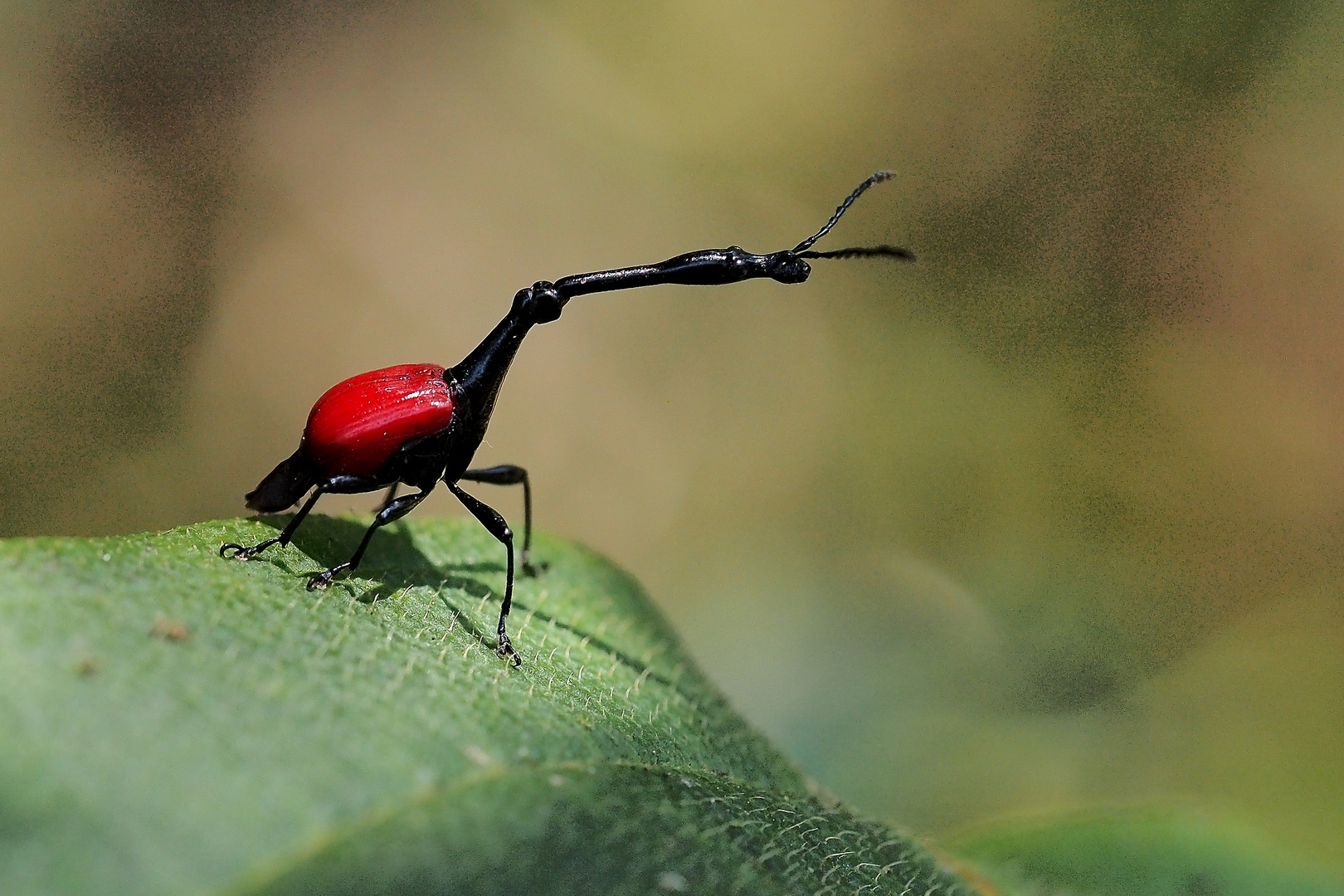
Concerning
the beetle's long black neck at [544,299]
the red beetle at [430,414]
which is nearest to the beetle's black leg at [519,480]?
the red beetle at [430,414]

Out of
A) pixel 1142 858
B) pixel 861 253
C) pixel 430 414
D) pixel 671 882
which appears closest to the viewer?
pixel 671 882

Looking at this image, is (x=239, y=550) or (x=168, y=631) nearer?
(x=168, y=631)

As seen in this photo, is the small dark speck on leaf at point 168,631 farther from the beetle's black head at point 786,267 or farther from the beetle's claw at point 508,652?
the beetle's black head at point 786,267

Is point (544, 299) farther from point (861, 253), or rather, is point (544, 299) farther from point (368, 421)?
point (861, 253)

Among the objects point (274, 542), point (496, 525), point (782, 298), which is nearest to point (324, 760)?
point (274, 542)

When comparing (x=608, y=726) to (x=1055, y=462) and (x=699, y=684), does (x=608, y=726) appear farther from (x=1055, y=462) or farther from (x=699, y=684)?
(x=1055, y=462)

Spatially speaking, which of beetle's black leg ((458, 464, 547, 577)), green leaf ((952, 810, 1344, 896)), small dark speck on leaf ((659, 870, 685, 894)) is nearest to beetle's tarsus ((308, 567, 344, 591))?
beetle's black leg ((458, 464, 547, 577))

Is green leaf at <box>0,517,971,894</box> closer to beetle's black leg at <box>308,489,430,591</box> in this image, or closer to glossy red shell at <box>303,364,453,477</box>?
beetle's black leg at <box>308,489,430,591</box>
